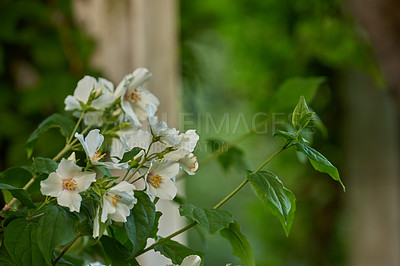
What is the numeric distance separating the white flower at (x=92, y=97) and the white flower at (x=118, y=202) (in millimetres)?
137

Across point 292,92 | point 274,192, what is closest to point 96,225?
point 274,192

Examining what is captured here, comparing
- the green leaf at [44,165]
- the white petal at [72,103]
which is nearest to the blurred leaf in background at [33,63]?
the white petal at [72,103]

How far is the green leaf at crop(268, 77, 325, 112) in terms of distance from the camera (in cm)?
69

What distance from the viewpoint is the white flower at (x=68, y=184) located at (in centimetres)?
34

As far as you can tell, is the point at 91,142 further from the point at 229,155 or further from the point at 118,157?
the point at 229,155

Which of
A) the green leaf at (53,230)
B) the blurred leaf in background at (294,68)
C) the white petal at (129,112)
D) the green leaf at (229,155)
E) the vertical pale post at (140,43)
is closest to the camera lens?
the green leaf at (53,230)

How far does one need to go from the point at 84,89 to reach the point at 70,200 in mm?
158

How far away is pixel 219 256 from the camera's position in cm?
390

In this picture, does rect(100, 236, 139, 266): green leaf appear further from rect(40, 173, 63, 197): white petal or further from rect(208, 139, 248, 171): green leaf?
rect(208, 139, 248, 171): green leaf

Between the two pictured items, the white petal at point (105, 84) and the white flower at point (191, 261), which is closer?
the white flower at point (191, 261)

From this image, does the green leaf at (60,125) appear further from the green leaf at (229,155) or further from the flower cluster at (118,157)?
the green leaf at (229,155)

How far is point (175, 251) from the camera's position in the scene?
39cm

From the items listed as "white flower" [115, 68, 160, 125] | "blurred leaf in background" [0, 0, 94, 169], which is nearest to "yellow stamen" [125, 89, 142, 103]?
"white flower" [115, 68, 160, 125]

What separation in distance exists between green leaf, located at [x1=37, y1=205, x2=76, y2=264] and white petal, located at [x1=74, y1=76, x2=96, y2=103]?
0.15m
